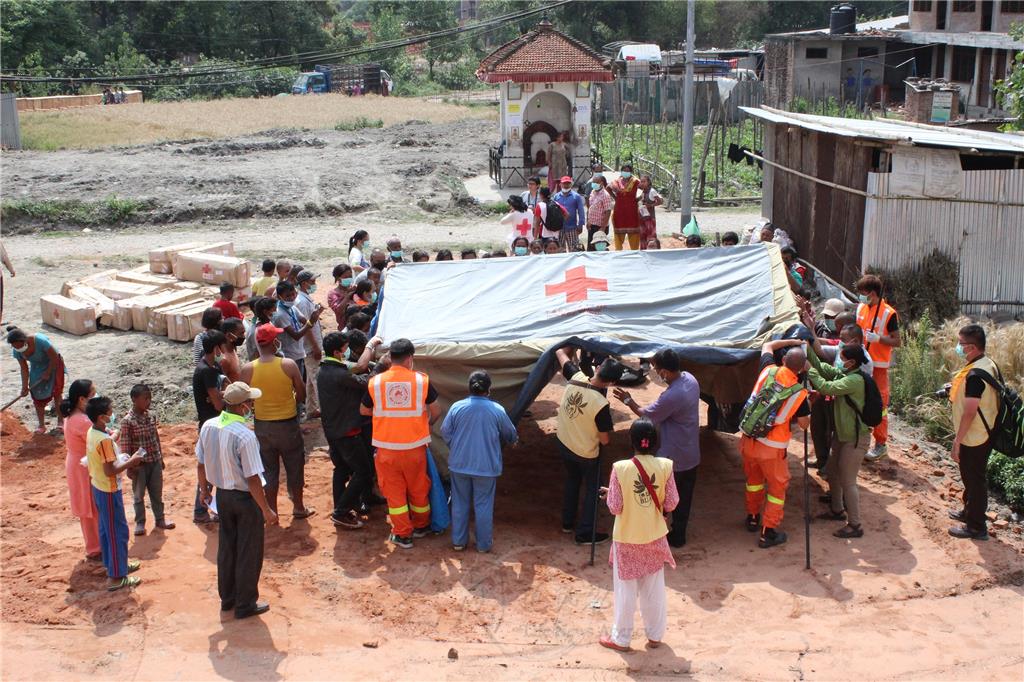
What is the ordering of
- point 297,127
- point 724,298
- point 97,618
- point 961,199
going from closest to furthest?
point 97,618, point 724,298, point 961,199, point 297,127

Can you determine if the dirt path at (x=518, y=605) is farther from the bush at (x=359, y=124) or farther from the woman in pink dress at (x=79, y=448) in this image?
the bush at (x=359, y=124)

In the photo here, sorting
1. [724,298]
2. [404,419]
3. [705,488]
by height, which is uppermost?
[724,298]

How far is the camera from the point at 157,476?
8.46 m

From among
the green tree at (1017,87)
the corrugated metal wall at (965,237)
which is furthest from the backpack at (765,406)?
the green tree at (1017,87)

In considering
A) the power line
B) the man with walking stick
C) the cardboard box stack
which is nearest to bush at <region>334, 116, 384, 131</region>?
the power line

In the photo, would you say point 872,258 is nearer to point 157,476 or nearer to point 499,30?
point 157,476

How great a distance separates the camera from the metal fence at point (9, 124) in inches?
1270

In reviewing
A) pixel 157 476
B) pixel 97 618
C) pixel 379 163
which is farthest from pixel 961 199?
pixel 379 163

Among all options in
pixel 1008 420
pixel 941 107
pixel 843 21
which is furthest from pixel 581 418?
pixel 843 21

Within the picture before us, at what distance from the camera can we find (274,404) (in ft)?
27.6

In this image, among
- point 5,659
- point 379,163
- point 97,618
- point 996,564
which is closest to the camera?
point 5,659

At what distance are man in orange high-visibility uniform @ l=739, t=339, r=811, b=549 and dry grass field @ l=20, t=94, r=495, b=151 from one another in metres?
29.7

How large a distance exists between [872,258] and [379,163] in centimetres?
1971

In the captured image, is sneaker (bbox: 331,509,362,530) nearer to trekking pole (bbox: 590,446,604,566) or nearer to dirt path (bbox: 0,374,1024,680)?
dirt path (bbox: 0,374,1024,680)
